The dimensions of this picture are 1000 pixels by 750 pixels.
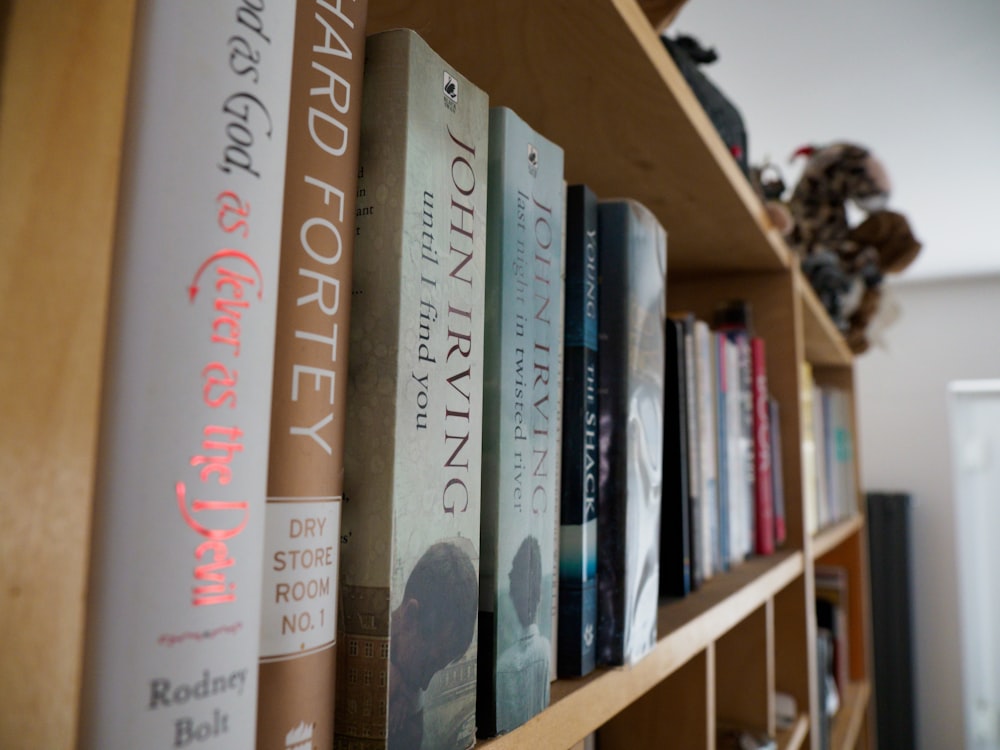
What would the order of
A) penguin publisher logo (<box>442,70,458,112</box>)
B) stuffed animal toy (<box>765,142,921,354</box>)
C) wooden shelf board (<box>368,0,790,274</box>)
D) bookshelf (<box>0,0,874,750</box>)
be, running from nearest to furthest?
bookshelf (<box>0,0,874,750</box>) → penguin publisher logo (<box>442,70,458,112</box>) → wooden shelf board (<box>368,0,790,274</box>) → stuffed animal toy (<box>765,142,921,354</box>)

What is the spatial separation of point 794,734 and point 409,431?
88cm

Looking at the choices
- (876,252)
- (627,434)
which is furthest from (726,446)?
(876,252)

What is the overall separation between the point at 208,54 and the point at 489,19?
24 centimetres

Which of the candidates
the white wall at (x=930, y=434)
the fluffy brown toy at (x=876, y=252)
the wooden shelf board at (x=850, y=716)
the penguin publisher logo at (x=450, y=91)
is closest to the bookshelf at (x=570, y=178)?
the penguin publisher logo at (x=450, y=91)

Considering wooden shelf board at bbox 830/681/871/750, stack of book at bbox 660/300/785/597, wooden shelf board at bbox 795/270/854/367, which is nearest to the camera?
stack of book at bbox 660/300/785/597

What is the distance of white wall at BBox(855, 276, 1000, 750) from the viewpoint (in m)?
3.35

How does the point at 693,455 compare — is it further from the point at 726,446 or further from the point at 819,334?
the point at 819,334

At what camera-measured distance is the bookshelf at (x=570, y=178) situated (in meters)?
0.16

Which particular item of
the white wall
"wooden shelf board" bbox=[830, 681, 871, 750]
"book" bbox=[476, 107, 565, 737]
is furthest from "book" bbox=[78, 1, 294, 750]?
the white wall

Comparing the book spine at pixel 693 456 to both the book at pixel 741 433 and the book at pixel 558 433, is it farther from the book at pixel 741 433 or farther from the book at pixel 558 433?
the book at pixel 558 433

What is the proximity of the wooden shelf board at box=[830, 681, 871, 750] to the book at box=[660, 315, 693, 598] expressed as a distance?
93cm

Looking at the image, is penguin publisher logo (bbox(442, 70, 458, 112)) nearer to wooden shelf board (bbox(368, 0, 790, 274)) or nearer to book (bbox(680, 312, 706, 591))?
wooden shelf board (bbox(368, 0, 790, 274))

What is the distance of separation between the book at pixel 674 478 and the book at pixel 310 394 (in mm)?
427

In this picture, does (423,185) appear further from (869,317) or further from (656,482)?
(869,317)
